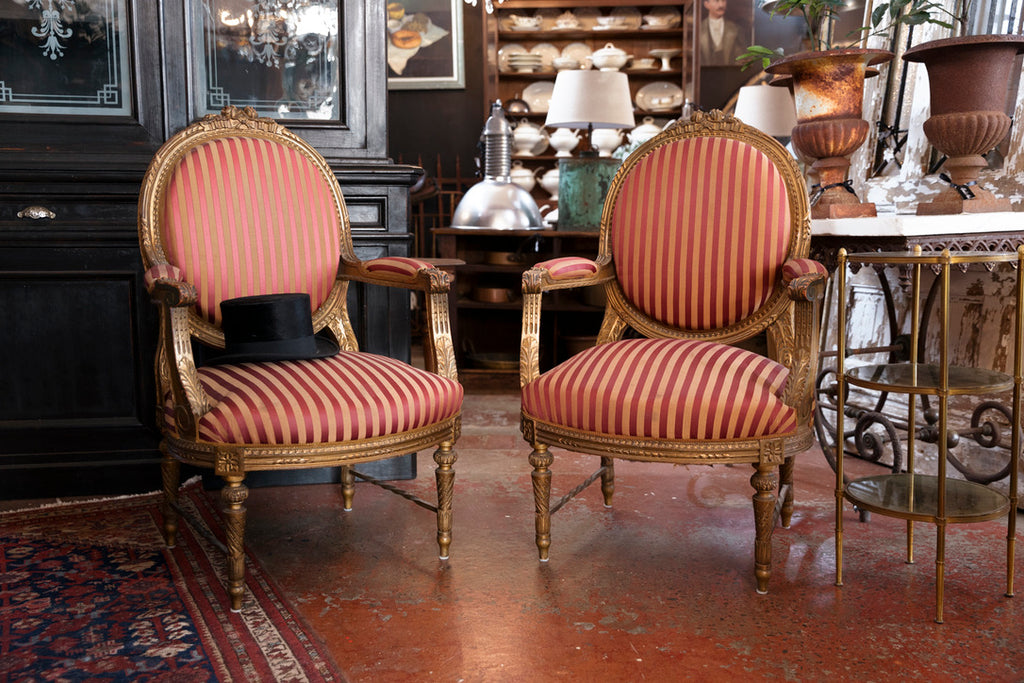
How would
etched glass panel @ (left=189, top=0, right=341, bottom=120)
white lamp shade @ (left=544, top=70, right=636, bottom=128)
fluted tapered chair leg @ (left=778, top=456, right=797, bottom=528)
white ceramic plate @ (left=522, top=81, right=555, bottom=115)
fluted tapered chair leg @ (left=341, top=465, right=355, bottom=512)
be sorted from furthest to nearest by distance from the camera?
white ceramic plate @ (left=522, top=81, right=555, bottom=115), white lamp shade @ (left=544, top=70, right=636, bottom=128), etched glass panel @ (left=189, top=0, right=341, bottom=120), fluted tapered chair leg @ (left=341, top=465, right=355, bottom=512), fluted tapered chair leg @ (left=778, top=456, right=797, bottom=528)

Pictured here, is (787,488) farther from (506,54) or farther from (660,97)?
(506,54)

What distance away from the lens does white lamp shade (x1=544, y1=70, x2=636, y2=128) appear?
169 inches

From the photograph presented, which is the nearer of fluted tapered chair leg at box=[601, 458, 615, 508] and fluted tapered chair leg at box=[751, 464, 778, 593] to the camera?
fluted tapered chair leg at box=[751, 464, 778, 593]

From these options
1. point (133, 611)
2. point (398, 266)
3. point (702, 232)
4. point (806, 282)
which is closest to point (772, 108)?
point (702, 232)

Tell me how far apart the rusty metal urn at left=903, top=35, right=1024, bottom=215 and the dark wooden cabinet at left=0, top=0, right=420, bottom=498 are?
5.13 feet

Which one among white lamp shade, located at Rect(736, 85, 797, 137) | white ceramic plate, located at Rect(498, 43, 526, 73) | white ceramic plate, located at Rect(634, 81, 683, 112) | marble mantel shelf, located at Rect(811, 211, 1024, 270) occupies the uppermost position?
white ceramic plate, located at Rect(498, 43, 526, 73)

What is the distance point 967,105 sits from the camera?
2455mm

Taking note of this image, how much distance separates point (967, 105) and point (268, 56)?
208 centimetres

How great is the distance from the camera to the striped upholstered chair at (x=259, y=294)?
187 centimetres

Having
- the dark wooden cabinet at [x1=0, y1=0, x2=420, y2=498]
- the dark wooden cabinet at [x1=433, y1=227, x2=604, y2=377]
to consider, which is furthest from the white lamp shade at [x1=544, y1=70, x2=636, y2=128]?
the dark wooden cabinet at [x1=0, y1=0, x2=420, y2=498]

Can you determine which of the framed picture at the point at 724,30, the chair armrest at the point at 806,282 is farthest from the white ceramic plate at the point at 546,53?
the chair armrest at the point at 806,282

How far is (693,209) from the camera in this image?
2293 millimetres

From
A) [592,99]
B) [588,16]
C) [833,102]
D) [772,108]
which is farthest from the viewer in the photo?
[588,16]

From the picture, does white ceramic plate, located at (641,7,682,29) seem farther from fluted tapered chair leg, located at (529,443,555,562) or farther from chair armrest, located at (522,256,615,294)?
fluted tapered chair leg, located at (529,443,555,562)
